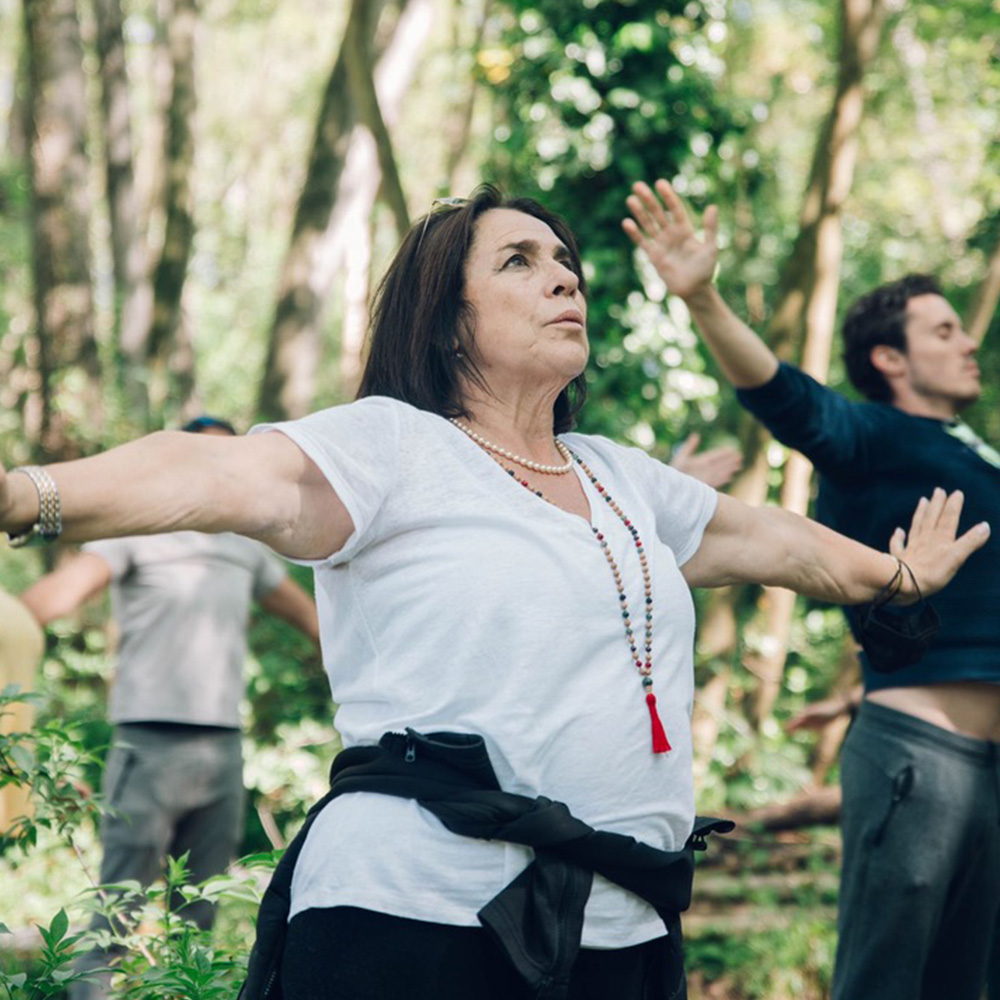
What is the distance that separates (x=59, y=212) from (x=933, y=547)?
8608mm

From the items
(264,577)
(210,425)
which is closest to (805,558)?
(210,425)

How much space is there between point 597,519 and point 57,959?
1.20 meters

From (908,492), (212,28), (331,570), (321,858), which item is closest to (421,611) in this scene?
(331,570)

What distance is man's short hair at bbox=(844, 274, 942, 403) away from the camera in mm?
4027

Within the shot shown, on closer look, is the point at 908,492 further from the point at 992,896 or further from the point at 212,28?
the point at 212,28

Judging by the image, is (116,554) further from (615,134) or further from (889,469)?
(615,134)

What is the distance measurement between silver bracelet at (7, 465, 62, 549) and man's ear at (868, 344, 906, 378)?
271 cm

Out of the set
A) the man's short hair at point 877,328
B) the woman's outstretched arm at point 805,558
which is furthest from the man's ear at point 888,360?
the woman's outstretched arm at point 805,558

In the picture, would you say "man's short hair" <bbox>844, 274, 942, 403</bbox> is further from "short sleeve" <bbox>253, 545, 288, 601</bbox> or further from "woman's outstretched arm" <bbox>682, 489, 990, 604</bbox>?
"short sleeve" <bbox>253, 545, 288, 601</bbox>

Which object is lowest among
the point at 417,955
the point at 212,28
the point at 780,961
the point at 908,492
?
the point at 780,961

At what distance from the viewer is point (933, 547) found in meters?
3.02

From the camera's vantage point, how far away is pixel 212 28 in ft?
83.8

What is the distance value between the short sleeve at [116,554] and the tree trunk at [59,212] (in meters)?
5.22

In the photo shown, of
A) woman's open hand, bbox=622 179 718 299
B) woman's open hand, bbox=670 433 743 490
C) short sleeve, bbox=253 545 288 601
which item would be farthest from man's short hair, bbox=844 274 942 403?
short sleeve, bbox=253 545 288 601
